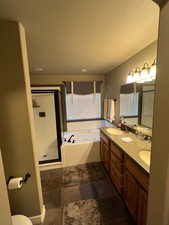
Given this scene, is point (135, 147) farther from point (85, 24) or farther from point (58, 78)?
point (58, 78)

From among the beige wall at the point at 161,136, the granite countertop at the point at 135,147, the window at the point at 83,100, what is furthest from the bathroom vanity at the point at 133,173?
the window at the point at 83,100

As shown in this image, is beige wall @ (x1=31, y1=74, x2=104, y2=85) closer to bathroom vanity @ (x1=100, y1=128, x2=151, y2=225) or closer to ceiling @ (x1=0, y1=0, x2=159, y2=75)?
ceiling @ (x1=0, y1=0, x2=159, y2=75)

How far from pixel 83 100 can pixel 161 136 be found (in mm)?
3350

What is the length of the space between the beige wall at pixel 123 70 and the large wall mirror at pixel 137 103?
228 millimetres

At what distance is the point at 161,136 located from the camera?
636mm

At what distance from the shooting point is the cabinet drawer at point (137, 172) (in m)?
1.16

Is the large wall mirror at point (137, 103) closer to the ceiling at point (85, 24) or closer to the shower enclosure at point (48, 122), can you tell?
the ceiling at point (85, 24)

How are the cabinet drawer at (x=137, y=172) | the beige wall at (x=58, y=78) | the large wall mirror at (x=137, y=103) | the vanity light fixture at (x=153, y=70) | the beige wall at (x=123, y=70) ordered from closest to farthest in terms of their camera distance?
1. the cabinet drawer at (x=137, y=172)
2. the vanity light fixture at (x=153, y=70)
3. the beige wall at (x=123, y=70)
4. the large wall mirror at (x=137, y=103)
5. the beige wall at (x=58, y=78)

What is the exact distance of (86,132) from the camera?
3789 millimetres

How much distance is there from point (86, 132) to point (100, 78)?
1796 mm

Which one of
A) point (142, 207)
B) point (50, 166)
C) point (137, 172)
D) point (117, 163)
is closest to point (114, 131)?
point (117, 163)

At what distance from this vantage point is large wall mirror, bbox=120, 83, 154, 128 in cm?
196

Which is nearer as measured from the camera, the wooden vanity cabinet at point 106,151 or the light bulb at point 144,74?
the light bulb at point 144,74

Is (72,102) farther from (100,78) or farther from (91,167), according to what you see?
(91,167)
